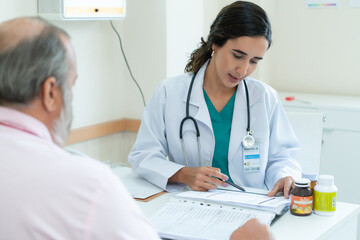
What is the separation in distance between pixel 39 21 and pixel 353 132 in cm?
238

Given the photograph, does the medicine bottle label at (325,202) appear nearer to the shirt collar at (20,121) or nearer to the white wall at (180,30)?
the shirt collar at (20,121)

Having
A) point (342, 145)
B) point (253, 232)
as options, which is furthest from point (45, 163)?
point (342, 145)

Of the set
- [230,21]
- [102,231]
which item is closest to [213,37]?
[230,21]

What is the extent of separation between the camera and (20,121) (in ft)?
2.91

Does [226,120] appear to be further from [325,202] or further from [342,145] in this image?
[342,145]

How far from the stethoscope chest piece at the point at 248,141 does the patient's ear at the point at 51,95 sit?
3.72 feet

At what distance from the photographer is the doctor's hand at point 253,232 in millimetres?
1271

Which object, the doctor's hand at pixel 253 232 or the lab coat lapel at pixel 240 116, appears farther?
the lab coat lapel at pixel 240 116

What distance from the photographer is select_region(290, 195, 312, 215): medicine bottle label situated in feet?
5.20

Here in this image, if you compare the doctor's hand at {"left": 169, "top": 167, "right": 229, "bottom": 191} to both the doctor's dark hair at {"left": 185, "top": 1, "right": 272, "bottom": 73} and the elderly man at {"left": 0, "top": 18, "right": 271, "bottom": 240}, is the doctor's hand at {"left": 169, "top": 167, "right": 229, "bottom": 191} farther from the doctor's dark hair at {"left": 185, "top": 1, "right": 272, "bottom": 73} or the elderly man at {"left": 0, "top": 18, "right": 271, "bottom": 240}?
the elderly man at {"left": 0, "top": 18, "right": 271, "bottom": 240}

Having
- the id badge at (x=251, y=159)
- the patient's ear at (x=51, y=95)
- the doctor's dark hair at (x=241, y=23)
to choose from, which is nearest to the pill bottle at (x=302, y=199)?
the id badge at (x=251, y=159)

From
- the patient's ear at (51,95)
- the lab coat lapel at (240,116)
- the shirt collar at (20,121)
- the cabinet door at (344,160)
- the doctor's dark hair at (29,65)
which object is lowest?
the cabinet door at (344,160)

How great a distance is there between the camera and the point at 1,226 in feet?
2.67

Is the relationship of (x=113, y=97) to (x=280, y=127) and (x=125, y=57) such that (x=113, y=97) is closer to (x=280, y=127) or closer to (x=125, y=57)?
(x=125, y=57)
